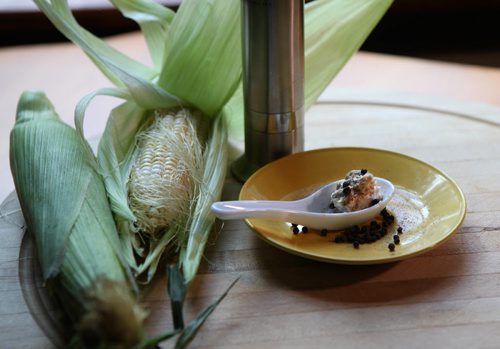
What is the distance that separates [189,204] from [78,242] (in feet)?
0.64

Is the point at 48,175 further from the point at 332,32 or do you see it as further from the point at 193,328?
the point at 332,32

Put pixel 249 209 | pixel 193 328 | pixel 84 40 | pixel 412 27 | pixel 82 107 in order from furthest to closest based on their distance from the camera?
1. pixel 412 27
2. pixel 84 40
3. pixel 82 107
4. pixel 249 209
5. pixel 193 328

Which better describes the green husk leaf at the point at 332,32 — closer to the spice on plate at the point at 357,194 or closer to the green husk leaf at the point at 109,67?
the green husk leaf at the point at 109,67

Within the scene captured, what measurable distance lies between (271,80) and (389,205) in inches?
10.2

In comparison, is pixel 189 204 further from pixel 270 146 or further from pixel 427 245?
pixel 427 245

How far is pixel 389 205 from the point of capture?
3.05 feet

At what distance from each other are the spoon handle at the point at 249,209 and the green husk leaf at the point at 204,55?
1.05ft

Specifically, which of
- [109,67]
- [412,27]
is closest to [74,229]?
[109,67]

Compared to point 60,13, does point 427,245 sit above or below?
below

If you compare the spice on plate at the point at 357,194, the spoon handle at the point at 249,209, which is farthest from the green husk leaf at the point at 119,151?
the spice on plate at the point at 357,194

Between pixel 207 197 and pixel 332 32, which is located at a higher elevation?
pixel 332 32

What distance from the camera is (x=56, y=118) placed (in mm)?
1050

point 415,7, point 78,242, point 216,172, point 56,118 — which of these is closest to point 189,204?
point 216,172

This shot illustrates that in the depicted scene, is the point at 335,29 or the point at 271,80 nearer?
the point at 271,80
